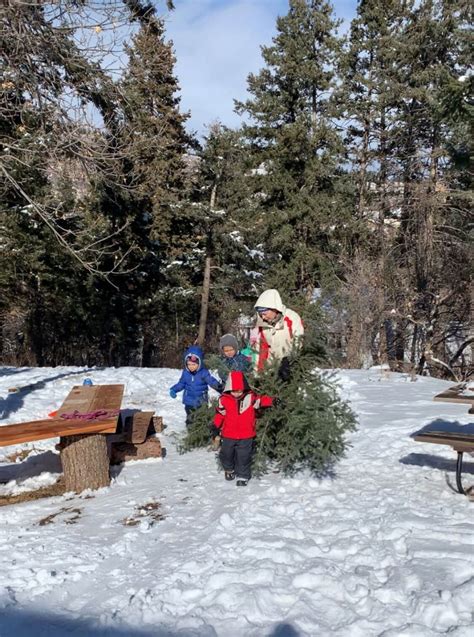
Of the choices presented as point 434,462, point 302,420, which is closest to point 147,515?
point 302,420

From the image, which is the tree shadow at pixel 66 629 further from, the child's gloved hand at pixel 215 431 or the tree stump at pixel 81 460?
the child's gloved hand at pixel 215 431

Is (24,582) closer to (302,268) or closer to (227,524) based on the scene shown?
(227,524)

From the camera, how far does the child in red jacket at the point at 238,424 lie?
5.51 metres

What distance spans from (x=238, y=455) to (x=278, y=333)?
1.39 meters

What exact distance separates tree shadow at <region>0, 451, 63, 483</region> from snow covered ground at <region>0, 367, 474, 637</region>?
0.07 metres

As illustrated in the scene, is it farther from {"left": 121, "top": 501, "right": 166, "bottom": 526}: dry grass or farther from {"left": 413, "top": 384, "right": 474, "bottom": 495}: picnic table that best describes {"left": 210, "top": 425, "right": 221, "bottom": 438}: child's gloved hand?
{"left": 413, "top": 384, "right": 474, "bottom": 495}: picnic table

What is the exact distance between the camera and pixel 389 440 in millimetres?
6855

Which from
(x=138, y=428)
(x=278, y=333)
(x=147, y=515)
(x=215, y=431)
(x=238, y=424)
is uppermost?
(x=278, y=333)

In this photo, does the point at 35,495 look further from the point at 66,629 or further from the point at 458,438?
the point at 458,438

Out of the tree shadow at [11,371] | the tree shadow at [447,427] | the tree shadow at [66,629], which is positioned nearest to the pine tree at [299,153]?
the tree shadow at [11,371]

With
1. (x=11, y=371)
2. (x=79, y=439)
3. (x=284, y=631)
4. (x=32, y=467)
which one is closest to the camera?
(x=284, y=631)

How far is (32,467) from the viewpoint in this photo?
6.80 m

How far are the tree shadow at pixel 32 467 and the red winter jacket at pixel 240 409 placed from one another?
239 cm

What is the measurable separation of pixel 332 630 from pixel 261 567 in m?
0.75
